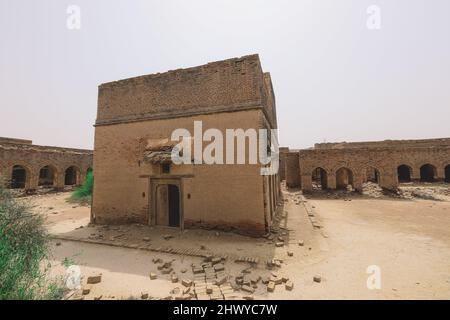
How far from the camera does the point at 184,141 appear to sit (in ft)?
28.8

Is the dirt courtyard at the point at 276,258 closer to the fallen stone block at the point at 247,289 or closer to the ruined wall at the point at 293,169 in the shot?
the fallen stone block at the point at 247,289

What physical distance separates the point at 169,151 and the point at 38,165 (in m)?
18.4

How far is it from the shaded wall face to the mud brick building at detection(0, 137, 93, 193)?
34.1 ft

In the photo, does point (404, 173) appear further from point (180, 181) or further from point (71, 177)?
point (71, 177)

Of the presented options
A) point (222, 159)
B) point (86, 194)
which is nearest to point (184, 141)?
point (222, 159)

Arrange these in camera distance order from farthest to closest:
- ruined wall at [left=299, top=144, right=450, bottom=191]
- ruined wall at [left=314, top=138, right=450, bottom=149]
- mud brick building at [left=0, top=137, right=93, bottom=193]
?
1. ruined wall at [left=314, top=138, right=450, bottom=149]
2. mud brick building at [left=0, top=137, right=93, bottom=193]
3. ruined wall at [left=299, top=144, right=450, bottom=191]

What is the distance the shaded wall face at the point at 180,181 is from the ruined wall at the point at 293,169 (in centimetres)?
1407

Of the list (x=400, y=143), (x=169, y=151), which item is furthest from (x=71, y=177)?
(x=400, y=143)

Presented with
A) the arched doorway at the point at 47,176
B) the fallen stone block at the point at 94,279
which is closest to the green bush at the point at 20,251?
the fallen stone block at the point at 94,279

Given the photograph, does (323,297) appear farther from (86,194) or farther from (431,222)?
(86,194)

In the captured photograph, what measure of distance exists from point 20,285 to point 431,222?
14.4m

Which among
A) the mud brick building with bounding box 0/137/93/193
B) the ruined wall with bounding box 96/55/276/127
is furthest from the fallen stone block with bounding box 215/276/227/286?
the mud brick building with bounding box 0/137/93/193

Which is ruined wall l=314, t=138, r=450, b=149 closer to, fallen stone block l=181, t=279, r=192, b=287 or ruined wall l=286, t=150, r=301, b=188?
ruined wall l=286, t=150, r=301, b=188

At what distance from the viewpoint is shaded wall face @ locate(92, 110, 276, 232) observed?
7863mm
